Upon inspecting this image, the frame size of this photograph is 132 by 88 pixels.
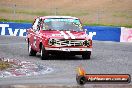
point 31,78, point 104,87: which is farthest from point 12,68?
point 104,87

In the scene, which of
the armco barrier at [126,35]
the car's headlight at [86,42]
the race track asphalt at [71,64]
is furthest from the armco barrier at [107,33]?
the car's headlight at [86,42]

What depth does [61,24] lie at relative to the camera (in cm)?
2338

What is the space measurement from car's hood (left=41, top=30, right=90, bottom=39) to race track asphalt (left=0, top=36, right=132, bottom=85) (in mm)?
830

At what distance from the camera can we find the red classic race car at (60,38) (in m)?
22.0

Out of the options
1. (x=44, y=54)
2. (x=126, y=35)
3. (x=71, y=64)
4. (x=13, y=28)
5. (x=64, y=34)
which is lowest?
(x=13, y=28)

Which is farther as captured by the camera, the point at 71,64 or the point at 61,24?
the point at 61,24

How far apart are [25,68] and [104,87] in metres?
5.78

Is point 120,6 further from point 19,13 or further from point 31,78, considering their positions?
point 31,78

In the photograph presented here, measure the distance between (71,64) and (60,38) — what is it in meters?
1.50

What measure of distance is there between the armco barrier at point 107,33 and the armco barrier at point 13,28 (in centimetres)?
474

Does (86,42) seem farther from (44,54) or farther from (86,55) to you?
(44,54)

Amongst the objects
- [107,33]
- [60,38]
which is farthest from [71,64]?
[107,33]

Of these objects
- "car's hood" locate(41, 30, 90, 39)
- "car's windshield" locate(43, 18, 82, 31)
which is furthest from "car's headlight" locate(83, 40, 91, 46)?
"car's windshield" locate(43, 18, 82, 31)

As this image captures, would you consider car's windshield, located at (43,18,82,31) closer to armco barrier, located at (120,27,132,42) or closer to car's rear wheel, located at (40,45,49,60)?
car's rear wheel, located at (40,45,49,60)
